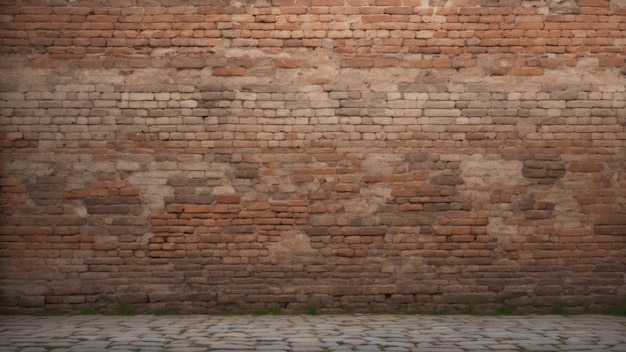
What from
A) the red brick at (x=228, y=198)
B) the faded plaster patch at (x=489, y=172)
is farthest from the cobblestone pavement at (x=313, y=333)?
the faded plaster patch at (x=489, y=172)

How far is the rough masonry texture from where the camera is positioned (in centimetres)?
696

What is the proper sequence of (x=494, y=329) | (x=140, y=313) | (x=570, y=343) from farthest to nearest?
(x=140, y=313) < (x=494, y=329) < (x=570, y=343)

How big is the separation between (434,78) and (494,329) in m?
2.93

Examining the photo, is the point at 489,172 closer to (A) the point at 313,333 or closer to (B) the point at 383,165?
(B) the point at 383,165

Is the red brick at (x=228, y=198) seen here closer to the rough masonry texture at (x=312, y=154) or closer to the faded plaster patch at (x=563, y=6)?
the rough masonry texture at (x=312, y=154)

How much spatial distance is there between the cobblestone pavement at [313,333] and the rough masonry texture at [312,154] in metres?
0.44

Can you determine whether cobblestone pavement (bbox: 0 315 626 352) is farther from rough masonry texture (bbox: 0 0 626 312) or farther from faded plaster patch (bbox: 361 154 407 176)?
faded plaster patch (bbox: 361 154 407 176)

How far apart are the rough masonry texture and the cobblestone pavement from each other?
438 millimetres

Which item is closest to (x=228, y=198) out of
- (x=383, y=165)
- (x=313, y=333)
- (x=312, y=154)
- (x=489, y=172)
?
(x=312, y=154)

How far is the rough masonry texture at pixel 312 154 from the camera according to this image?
6957 millimetres

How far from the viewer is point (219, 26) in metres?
7.09

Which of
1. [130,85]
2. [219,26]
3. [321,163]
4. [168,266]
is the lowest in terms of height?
[168,266]

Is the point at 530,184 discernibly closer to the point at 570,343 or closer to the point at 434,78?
the point at 434,78

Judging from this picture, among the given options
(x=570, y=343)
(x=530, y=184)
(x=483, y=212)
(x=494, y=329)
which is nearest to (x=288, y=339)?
(x=494, y=329)
